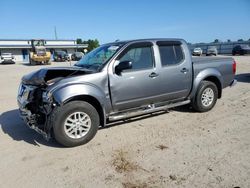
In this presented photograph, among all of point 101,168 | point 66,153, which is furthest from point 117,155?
point 66,153

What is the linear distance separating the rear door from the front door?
0.86 ft

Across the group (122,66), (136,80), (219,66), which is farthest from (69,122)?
(219,66)

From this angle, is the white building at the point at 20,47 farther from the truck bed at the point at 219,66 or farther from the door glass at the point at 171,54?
the door glass at the point at 171,54

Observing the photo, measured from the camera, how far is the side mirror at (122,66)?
5289 mm

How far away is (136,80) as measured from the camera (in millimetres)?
5609

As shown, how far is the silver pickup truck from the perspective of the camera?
4887mm

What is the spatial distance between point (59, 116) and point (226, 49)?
1881 inches

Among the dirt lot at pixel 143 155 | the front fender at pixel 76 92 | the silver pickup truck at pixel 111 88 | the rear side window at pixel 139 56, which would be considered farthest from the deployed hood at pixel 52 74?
the dirt lot at pixel 143 155

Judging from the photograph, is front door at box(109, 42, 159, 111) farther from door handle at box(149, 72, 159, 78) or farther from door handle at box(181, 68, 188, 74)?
door handle at box(181, 68, 188, 74)

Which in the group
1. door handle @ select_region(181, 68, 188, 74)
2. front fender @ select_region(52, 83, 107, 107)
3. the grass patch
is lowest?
the grass patch

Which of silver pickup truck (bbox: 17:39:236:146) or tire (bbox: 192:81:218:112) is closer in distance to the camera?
silver pickup truck (bbox: 17:39:236:146)

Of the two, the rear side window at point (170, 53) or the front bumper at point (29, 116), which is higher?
the rear side window at point (170, 53)

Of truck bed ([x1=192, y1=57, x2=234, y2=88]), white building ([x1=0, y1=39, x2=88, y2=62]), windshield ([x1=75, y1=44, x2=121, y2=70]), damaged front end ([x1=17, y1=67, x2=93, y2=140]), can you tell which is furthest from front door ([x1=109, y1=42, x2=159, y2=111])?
white building ([x1=0, y1=39, x2=88, y2=62])

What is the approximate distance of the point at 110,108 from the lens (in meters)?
5.41
